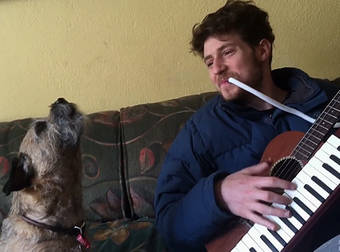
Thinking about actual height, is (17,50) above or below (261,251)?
above

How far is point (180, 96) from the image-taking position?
194cm

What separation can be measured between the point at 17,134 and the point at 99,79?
452 mm

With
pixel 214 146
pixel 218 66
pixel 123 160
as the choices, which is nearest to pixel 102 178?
pixel 123 160

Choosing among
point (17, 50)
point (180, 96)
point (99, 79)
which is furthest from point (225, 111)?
point (17, 50)

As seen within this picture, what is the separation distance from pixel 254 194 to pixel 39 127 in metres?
0.71

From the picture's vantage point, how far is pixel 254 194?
0.96 metres

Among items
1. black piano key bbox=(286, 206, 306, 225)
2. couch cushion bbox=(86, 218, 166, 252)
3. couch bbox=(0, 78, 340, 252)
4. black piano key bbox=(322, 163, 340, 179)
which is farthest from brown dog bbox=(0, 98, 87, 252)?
black piano key bbox=(322, 163, 340, 179)

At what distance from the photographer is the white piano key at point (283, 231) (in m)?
0.91

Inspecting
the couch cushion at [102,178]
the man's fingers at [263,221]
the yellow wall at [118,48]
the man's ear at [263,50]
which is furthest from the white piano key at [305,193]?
the yellow wall at [118,48]

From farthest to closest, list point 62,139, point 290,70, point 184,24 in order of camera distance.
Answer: point 184,24
point 290,70
point 62,139

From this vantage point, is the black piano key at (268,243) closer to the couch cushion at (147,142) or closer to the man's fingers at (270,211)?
the man's fingers at (270,211)

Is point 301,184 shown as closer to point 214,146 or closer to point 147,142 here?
point 214,146

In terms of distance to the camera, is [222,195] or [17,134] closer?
[222,195]

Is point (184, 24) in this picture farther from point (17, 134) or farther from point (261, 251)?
point (261, 251)
